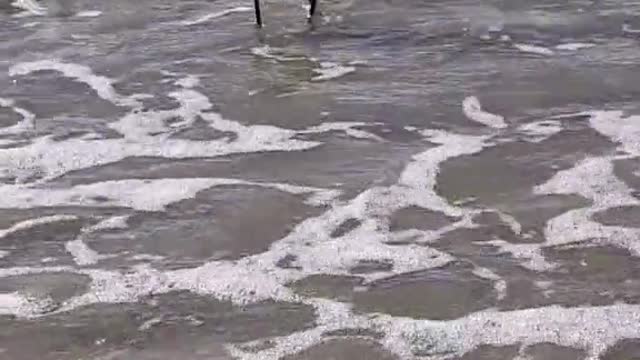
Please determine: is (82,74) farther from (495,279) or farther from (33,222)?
(495,279)

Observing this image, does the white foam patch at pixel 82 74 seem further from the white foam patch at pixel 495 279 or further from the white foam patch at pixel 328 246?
the white foam patch at pixel 495 279

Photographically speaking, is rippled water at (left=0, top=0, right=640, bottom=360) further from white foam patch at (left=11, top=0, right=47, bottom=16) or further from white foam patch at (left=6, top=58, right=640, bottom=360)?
white foam patch at (left=11, top=0, right=47, bottom=16)

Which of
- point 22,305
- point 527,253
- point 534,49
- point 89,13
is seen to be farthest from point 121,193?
point 89,13

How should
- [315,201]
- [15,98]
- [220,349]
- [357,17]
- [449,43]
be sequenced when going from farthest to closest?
[357,17] < [449,43] < [15,98] < [315,201] < [220,349]

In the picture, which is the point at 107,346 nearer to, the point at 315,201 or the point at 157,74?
the point at 315,201

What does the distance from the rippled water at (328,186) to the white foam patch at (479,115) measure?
0.07 ft

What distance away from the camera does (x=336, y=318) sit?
354cm

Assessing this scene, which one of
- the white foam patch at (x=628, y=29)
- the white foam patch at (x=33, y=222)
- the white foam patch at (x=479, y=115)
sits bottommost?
the white foam patch at (x=33, y=222)

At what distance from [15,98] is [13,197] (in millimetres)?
1519

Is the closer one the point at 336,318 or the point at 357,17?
the point at 336,318

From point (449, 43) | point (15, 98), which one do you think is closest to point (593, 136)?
point (449, 43)

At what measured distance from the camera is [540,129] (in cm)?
515

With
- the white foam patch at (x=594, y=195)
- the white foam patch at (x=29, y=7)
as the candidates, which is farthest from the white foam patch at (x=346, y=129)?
the white foam patch at (x=29, y=7)

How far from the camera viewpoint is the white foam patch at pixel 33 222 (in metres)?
4.25
